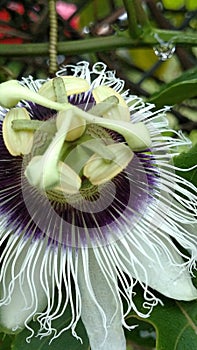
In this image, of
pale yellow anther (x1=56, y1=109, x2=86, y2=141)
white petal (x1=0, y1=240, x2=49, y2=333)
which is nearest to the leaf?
white petal (x1=0, y1=240, x2=49, y2=333)

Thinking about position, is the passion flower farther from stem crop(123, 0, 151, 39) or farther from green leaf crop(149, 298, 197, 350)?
stem crop(123, 0, 151, 39)

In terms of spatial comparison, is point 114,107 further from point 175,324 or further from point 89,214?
point 175,324

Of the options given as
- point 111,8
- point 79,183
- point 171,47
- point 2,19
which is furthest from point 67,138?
point 111,8

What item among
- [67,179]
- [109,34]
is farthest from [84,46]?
[67,179]

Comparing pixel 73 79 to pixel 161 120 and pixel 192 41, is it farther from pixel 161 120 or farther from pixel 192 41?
pixel 192 41

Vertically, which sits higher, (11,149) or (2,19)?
(2,19)

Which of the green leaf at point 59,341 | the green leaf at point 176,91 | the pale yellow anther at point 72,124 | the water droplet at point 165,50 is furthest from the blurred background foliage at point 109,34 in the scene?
the green leaf at point 59,341
